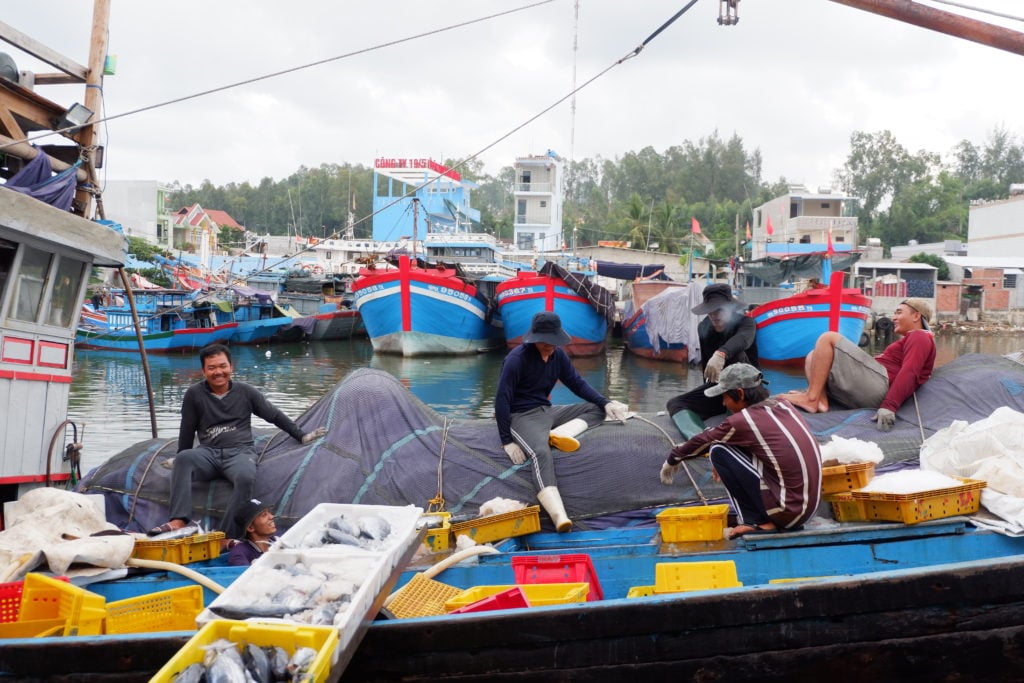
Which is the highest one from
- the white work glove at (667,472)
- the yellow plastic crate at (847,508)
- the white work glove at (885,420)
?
the white work glove at (885,420)

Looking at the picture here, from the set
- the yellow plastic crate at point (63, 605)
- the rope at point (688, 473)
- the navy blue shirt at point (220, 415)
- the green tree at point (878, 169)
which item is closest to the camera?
the yellow plastic crate at point (63, 605)

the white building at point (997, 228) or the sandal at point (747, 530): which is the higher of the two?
the white building at point (997, 228)

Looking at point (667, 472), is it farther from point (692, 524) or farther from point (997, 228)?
point (997, 228)

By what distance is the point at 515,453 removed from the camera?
230 inches

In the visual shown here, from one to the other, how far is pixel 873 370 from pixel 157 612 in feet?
18.2

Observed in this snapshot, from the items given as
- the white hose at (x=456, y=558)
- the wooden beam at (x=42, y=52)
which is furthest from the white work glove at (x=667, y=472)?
the wooden beam at (x=42, y=52)

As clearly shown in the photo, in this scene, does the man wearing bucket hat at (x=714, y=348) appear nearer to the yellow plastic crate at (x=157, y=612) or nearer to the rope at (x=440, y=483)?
the rope at (x=440, y=483)

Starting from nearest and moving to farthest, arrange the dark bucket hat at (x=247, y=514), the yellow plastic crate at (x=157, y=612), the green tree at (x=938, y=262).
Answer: the yellow plastic crate at (x=157, y=612)
the dark bucket hat at (x=247, y=514)
the green tree at (x=938, y=262)

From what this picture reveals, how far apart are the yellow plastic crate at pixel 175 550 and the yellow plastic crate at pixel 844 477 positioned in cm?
390

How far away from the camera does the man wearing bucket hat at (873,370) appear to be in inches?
260

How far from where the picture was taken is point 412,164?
51156 millimetres

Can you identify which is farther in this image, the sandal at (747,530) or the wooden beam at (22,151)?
the wooden beam at (22,151)

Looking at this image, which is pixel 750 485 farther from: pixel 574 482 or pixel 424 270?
pixel 424 270

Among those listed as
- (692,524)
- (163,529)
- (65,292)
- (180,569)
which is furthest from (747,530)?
(65,292)
